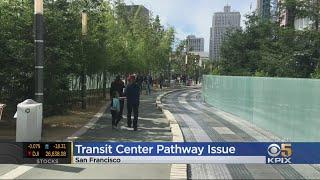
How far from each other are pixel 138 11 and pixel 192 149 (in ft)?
155

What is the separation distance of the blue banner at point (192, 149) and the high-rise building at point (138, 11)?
4333 cm

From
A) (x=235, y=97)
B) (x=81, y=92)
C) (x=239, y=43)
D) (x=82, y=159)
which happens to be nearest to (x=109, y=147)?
(x=82, y=159)

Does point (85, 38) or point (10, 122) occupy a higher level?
point (85, 38)

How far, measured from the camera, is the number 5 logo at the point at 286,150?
883cm

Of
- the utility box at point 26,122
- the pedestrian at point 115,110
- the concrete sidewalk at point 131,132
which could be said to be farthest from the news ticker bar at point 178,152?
the pedestrian at point 115,110

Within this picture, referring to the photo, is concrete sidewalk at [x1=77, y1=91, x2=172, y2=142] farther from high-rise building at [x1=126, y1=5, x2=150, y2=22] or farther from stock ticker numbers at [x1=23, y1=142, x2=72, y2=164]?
high-rise building at [x1=126, y1=5, x2=150, y2=22]

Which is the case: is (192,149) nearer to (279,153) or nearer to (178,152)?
(178,152)

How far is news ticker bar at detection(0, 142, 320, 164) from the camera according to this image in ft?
28.6

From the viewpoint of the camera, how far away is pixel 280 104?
55.5 ft

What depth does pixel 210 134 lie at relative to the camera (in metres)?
16.7

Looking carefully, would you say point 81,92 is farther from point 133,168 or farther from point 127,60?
point 133,168

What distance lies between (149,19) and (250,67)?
25730 mm

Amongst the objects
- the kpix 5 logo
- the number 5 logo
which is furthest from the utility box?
the number 5 logo

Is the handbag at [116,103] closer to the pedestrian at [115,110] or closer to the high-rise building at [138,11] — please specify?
the pedestrian at [115,110]
